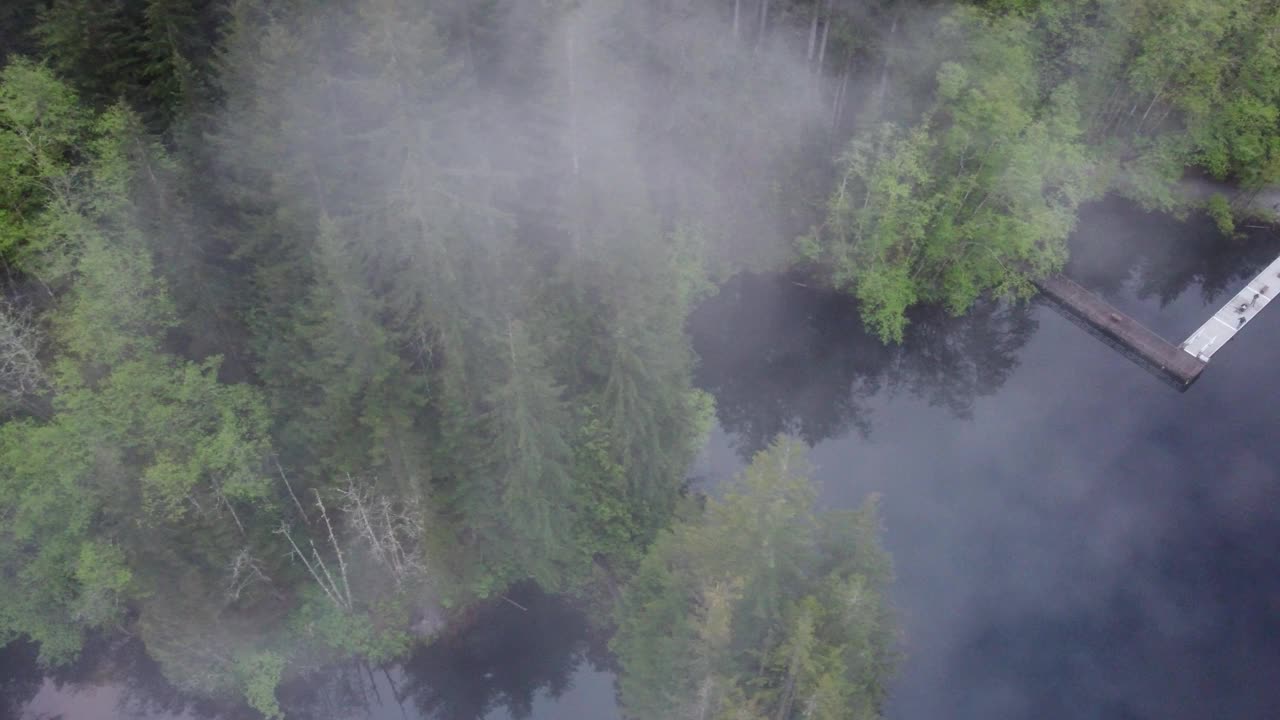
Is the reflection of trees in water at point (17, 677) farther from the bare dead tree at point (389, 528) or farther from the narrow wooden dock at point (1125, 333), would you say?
the narrow wooden dock at point (1125, 333)

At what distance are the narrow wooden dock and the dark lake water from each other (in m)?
0.76

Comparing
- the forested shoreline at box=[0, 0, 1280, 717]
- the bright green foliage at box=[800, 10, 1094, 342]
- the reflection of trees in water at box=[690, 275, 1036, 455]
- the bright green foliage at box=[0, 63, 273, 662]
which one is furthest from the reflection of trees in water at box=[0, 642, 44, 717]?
the bright green foliage at box=[800, 10, 1094, 342]

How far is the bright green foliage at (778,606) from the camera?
65.0 feet

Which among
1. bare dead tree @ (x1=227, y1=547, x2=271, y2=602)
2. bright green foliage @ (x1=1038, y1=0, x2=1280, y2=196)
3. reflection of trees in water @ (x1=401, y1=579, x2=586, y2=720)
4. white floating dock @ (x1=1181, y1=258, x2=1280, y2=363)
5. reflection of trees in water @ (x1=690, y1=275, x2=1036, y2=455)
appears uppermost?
bright green foliage @ (x1=1038, y1=0, x2=1280, y2=196)

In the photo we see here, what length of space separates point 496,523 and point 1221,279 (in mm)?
42333

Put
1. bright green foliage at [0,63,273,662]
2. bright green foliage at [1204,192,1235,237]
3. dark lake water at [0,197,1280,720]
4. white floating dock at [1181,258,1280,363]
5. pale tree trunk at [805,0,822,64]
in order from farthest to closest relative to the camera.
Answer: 1. bright green foliage at [1204,192,1235,237]
2. white floating dock at [1181,258,1280,363]
3. pale tree trunk at [805,0,822,64]
4. dark lake water at [0,197,1280,720]
5. bright green foliage at [0,63,273,662]

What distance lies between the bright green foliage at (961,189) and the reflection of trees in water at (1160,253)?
414cm

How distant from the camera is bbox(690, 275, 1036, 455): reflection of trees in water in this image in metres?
41.4

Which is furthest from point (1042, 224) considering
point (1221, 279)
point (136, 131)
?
point (136, 131)

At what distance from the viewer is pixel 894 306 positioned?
4281 cm

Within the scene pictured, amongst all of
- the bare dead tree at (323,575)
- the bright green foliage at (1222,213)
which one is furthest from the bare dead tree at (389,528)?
the bright green foliage at (1222,213)

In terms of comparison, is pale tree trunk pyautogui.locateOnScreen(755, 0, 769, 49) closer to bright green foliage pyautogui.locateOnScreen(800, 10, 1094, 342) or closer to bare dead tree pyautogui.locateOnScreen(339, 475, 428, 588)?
bright green foliage pyautogui.locateOnScreen(800, 10, 1094, 342)

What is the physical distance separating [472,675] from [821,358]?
2296cm

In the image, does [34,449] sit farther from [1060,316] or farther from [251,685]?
[1060,316]
